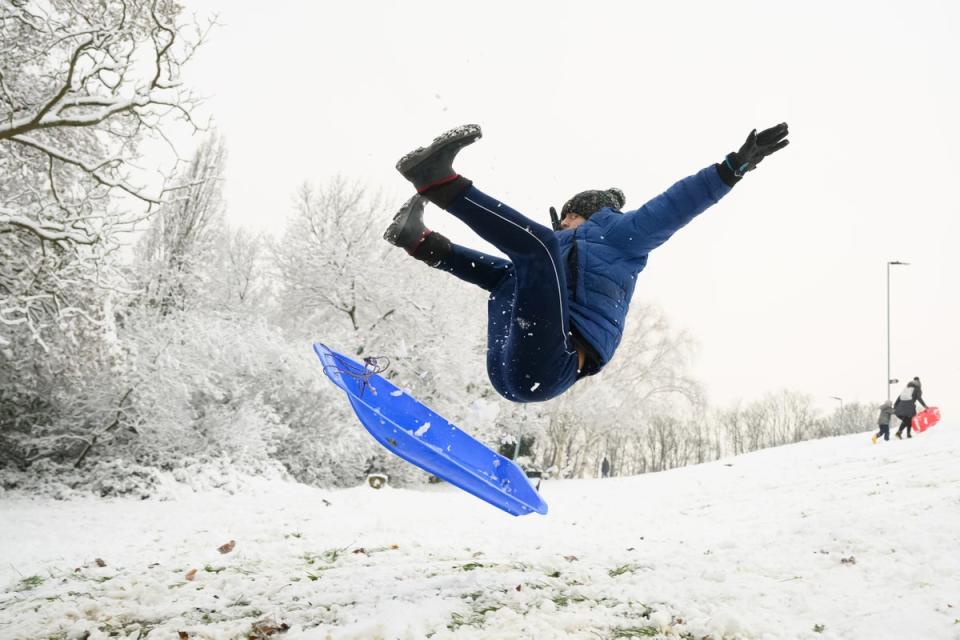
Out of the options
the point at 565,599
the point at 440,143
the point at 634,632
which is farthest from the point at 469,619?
the point at 440,143

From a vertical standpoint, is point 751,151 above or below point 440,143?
above

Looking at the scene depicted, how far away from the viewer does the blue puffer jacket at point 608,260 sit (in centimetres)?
281

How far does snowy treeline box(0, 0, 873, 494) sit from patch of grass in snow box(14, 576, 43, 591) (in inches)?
114

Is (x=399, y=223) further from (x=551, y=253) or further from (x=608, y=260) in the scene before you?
(x=608, y=260)

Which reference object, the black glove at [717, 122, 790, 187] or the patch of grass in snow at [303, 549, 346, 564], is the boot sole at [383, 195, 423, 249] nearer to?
the black glove at [717, 122, 790, 187]

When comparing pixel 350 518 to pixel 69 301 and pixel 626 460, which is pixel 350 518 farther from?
pixel 626 460

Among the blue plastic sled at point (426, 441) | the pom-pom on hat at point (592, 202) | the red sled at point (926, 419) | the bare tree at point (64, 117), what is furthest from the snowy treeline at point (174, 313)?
the red sled at point (926, 419)

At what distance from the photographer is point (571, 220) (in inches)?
130

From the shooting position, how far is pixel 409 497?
969 cm

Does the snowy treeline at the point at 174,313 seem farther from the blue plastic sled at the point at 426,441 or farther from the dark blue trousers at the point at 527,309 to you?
the dark blue trousers at the point at 527,309

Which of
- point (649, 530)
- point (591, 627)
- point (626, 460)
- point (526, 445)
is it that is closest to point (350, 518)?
point (649, 530)

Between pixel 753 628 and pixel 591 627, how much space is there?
93 cm

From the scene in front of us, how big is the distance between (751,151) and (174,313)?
1252 centimetres

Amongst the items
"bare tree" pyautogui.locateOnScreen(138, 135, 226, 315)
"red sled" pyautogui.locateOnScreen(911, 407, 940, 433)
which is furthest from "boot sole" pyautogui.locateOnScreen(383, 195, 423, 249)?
"red sled" pyautogui.locateOnScreen(911, 407, 940, 433)
